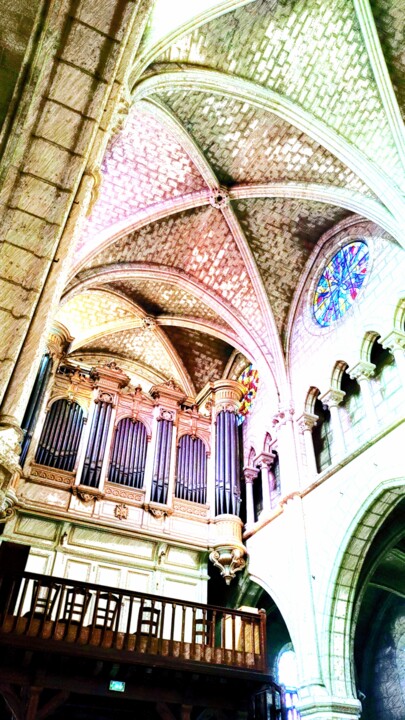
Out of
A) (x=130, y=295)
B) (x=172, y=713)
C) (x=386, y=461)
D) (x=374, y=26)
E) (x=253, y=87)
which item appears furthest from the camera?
(x=130, y=295)

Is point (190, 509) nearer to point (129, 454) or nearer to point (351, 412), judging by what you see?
point (129, 454)

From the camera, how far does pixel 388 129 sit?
10.2 meters

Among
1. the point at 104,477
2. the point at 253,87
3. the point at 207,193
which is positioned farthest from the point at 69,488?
the point at 253,87

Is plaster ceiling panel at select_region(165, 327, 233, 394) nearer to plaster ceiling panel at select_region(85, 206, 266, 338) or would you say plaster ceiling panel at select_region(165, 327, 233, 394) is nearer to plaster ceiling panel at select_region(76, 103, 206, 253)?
plaster ceiling panel at select_region(85, 206, 266, 338)

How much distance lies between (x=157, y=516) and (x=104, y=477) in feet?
4.59

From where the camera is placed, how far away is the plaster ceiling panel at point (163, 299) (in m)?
15.0

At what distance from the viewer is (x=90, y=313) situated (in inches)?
612

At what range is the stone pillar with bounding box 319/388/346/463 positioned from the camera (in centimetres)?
1058

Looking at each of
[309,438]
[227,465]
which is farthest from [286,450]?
[227,465]

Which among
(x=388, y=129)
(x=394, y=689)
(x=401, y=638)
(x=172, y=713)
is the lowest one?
(x=172, y=713)

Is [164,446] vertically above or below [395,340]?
Answer: above

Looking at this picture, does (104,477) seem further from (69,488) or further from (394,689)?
(394,689)

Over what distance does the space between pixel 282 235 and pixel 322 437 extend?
4964 mm

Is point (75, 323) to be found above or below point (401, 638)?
above
